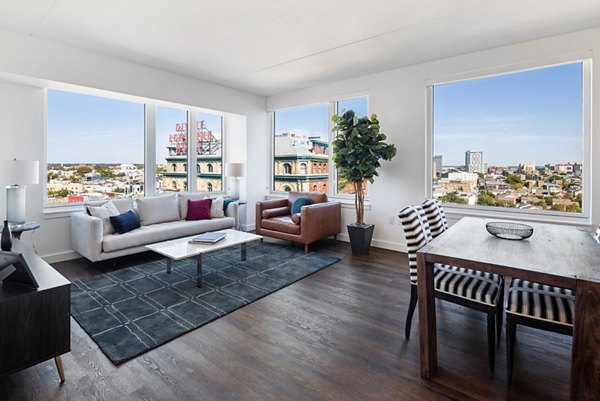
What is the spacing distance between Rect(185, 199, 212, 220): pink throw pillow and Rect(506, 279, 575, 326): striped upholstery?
13.7 feet

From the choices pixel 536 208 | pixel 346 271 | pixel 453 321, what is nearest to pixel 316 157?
pixel 346 271

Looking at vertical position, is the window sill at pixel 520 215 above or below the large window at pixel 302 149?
below

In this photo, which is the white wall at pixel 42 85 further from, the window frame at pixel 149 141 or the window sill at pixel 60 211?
the window frame at pixel 149 141

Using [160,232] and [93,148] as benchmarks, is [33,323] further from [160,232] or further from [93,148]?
[93,148]

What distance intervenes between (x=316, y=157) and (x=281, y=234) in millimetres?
1807

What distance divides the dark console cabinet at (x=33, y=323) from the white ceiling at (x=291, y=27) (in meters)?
2.55

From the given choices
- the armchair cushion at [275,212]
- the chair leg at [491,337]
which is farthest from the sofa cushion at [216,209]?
the chair leg at [491,337]

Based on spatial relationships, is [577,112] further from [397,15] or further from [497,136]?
[397,15]

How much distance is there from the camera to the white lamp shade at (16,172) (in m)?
3.22

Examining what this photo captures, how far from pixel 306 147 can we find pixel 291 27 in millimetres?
2811

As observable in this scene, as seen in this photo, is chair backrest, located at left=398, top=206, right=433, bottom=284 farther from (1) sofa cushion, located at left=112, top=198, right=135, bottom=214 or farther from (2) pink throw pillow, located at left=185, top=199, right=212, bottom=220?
(1) sofa cushion, located at left=112, top=198, right=135, bottom=214

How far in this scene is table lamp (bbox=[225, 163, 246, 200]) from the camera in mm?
5555

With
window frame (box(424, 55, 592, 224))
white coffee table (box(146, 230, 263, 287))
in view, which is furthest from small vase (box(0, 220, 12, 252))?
window frame (box(424, 55, 592, 224))

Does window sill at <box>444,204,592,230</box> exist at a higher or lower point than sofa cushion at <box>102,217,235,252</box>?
higher
